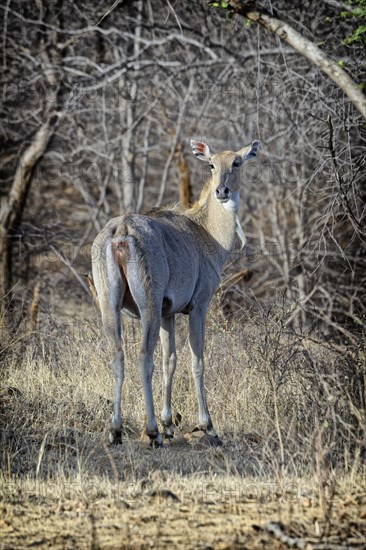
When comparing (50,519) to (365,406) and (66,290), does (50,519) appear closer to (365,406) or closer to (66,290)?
(365,406)

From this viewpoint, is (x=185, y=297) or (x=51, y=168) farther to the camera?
(x=51, y=168)

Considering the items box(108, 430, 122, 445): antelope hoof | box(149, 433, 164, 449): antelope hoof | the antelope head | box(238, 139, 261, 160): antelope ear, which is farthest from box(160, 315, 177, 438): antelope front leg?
box(238, 139, 261, 160): antelope ear

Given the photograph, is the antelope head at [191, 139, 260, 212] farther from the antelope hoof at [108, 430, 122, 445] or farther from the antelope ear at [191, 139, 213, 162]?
the antelope hoof at [108, 430, 122, 445]

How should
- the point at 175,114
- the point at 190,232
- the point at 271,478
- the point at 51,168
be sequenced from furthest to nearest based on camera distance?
the point at 51,168 → the point at 175,114 → the point at 190,232 → the point at 271,478

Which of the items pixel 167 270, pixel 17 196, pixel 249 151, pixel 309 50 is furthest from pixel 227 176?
Result: pixel 17 196

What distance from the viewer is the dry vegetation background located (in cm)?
589

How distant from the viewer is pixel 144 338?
8.05 m

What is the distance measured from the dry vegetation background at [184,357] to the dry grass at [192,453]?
0.02m

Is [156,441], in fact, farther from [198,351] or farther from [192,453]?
[198,351]

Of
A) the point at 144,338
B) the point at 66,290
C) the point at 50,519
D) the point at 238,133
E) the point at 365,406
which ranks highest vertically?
the point at 238,133

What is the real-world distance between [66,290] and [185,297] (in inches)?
392

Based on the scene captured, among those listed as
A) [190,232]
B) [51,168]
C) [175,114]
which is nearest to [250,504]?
[190,232]

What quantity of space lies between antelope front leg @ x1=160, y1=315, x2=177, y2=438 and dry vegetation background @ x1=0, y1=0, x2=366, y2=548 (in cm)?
21

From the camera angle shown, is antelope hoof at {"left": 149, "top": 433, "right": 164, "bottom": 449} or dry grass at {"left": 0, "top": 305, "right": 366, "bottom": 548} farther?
antelope hoof at {"left": 149, "top": 433, "right": 164, "bottom": 449}
